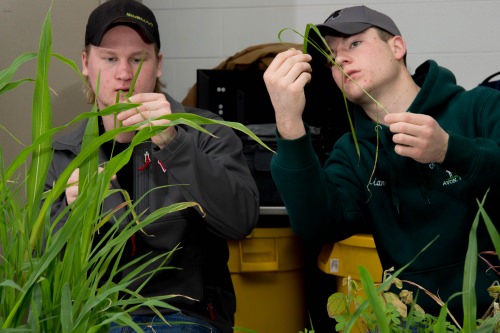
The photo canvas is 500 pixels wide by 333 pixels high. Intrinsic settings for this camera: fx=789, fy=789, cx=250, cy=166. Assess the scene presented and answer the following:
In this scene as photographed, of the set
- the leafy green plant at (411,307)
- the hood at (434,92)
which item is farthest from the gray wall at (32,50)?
the leafy green plant at (411,307)

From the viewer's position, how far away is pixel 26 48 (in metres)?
2.45

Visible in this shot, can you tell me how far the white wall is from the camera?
11.1 ft

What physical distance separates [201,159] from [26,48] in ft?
3.22

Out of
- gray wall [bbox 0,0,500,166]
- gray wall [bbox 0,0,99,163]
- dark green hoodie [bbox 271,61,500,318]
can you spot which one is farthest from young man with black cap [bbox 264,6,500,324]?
gray wall [bbox 0,0,500,166]

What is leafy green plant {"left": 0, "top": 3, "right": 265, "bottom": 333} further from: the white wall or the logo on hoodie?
the white wall

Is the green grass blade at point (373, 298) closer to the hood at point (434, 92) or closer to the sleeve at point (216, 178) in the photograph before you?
the sleeve at point (216, 178)

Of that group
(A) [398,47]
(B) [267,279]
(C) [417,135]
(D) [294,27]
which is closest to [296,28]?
(D) [294,27]

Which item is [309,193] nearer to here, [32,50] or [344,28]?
[344,28]

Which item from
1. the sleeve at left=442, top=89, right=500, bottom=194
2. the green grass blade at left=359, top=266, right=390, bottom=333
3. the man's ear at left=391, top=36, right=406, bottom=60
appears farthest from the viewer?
the man's ear at left=391, top=36, right=406, bottom=60

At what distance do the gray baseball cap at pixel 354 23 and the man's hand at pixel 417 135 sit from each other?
1.31 ft

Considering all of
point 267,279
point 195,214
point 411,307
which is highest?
point 411,307

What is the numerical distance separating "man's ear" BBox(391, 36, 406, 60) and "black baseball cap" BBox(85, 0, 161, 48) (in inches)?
22.8

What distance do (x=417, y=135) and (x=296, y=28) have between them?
7.17ft

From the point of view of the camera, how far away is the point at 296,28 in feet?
11.6
